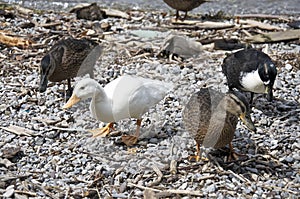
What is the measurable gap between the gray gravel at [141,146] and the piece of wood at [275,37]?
32.3 inches

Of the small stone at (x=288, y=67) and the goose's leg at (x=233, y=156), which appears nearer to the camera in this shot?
the goose's leg at (x=233, y=156)

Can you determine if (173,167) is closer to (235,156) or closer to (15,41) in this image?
(235,156)

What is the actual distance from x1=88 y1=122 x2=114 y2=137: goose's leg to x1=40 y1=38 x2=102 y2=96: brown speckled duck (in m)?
0.88

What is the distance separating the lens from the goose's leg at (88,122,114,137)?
4.62 meters

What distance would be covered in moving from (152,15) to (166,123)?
4.05 metres

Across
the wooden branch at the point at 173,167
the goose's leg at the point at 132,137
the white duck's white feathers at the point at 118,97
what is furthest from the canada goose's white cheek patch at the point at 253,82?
the wooden branch at the point at 173,167

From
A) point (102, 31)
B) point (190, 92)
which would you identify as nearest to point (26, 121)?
point (190, 92)

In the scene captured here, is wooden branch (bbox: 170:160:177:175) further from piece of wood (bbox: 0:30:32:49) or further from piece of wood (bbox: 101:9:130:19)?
piece of wood (bbox: 101:9:130:19)

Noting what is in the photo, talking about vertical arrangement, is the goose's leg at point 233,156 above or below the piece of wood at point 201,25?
below

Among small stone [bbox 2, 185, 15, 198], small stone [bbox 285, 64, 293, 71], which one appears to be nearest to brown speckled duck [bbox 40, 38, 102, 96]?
small stone [bbox 2, 185, 15, 198]

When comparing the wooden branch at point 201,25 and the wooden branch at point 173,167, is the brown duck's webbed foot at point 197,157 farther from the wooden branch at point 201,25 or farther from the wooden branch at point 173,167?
the wooden branch at point 201,25

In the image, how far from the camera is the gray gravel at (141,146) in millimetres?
3949

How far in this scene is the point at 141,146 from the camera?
14.7ft

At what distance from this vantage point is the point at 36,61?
6.20 metres
